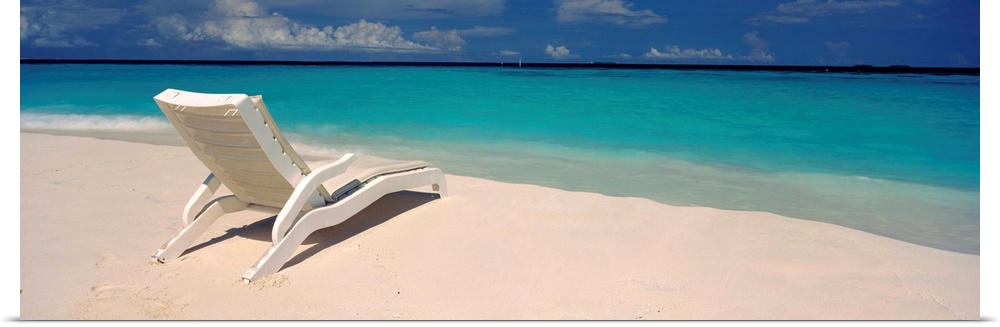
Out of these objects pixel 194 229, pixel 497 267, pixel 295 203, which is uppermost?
pixel 295 203

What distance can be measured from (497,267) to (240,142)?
4.74ft

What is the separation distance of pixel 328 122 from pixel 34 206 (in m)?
8.18

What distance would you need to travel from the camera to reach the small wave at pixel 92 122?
40.5ft

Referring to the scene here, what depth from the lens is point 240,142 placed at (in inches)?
137

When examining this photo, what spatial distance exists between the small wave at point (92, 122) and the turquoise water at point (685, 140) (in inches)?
1.9

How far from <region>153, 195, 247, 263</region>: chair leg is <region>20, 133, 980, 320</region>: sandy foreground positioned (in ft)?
0.23

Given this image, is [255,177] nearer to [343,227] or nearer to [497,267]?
[343,227]

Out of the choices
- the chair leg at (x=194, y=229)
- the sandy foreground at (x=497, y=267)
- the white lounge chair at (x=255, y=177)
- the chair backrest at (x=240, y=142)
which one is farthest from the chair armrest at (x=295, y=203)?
the chair leg at (x=194, y=229)

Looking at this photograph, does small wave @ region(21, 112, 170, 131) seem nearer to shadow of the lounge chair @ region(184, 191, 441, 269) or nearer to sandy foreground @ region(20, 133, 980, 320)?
sandy foreground @ region(20, 133, 980, 320)

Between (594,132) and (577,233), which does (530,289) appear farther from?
(594,132)

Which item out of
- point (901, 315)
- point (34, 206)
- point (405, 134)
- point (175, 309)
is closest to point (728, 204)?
point (901, 315)

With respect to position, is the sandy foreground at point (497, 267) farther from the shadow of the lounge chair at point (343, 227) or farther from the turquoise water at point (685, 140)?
the turquoise water at point (685, 140)

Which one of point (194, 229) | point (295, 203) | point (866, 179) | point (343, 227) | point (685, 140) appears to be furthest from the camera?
point (685, 140)

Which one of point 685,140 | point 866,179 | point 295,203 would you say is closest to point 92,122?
point 685,140
